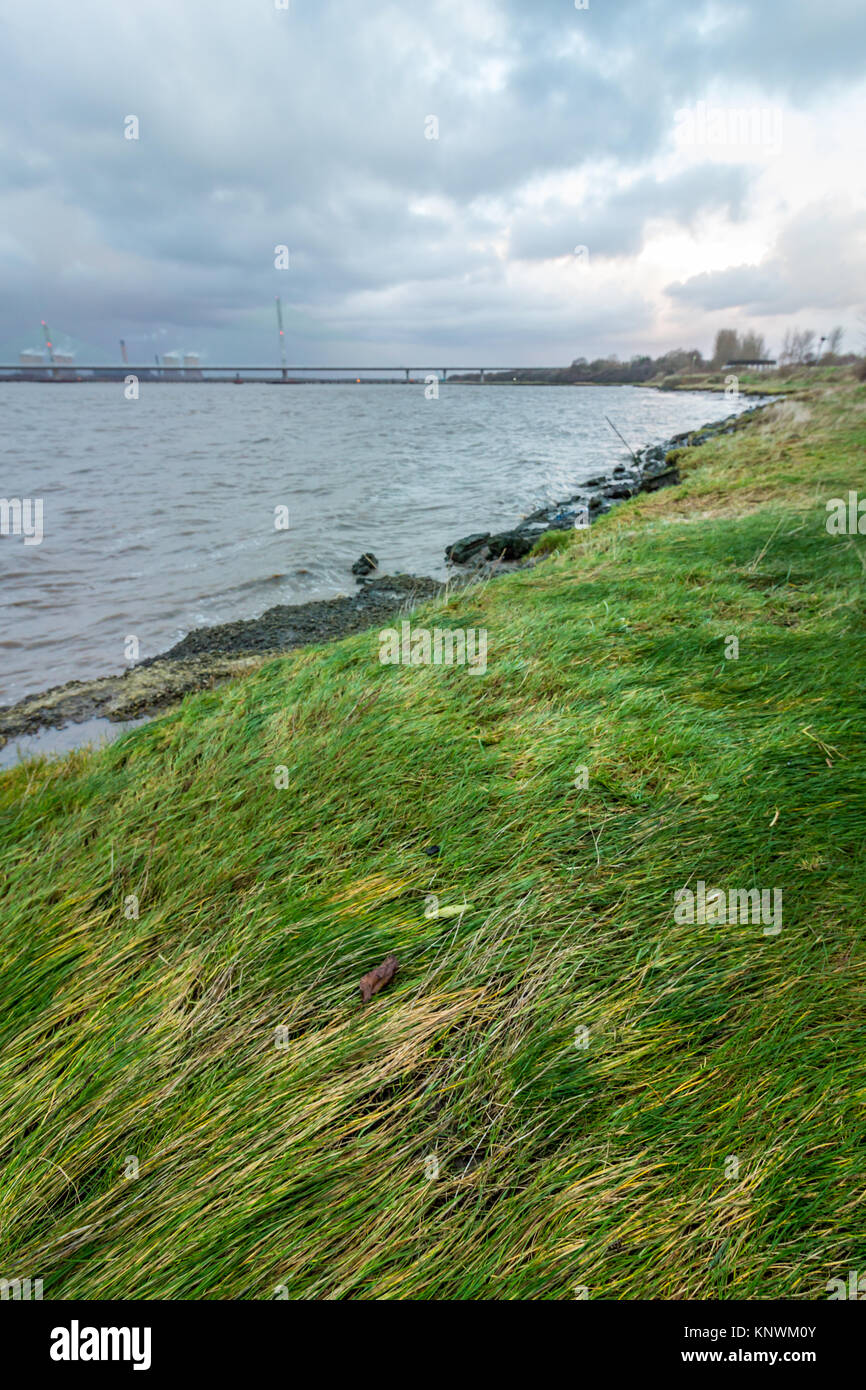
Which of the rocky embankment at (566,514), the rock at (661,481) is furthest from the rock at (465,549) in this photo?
the rock at (661,481)

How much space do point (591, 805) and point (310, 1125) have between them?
2.01 metres

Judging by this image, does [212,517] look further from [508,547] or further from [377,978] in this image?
[377,978]

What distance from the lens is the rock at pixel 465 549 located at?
13.2 meters

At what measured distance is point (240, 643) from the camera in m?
9.15

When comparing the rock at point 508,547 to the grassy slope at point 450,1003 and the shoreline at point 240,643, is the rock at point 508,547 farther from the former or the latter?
the grassy slope at point 450,1003

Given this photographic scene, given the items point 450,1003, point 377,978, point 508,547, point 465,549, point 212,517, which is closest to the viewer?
point 450,1003

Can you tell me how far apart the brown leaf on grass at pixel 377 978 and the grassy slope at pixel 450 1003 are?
2.0 inches

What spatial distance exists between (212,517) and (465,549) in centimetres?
777

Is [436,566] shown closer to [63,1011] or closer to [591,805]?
[591,805]

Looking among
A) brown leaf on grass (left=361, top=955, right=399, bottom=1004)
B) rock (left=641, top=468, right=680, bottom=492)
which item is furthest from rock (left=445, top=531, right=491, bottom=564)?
brown leaf on grass (left=361, top=955, right=399, bottom=1004)

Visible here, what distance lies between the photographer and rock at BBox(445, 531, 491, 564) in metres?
13.2

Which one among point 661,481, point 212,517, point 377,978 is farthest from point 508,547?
point 377,978
